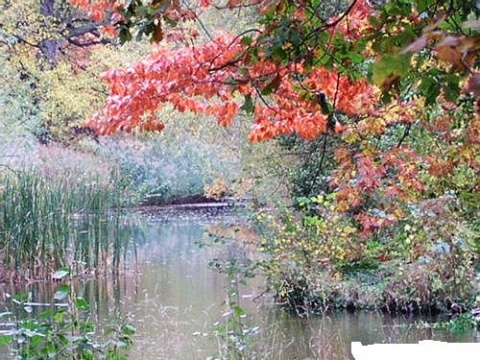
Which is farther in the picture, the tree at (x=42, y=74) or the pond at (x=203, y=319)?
the tree at (x=42, y=74)

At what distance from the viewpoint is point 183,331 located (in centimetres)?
642

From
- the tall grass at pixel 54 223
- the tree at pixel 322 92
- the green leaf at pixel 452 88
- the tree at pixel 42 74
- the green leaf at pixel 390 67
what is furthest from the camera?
the tree at pixel 42 74

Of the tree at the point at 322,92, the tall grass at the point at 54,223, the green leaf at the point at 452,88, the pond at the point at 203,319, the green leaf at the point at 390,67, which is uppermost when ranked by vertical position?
the tree at the point at 322,92

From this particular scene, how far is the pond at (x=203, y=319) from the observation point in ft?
19.0

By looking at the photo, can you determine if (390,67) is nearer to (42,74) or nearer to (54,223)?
(54,223)

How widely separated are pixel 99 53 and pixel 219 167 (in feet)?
12.1

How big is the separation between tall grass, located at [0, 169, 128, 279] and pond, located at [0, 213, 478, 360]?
297mm

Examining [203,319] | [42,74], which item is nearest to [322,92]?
[203,319]

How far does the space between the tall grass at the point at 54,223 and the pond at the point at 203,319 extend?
0.97 ft

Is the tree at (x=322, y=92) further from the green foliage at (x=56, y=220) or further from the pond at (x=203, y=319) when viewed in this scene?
the green foliage at (x=56, y=220)

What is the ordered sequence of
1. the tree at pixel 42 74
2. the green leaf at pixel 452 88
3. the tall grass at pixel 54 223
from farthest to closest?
the tree at pixel 42 74 < the tall grass at pixel 54 223 < the green leaf at pixel 452 88

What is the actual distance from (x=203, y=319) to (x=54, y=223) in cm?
257

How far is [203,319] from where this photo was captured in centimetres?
689

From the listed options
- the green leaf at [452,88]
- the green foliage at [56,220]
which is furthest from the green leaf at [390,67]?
the green foliage at [56,220]
